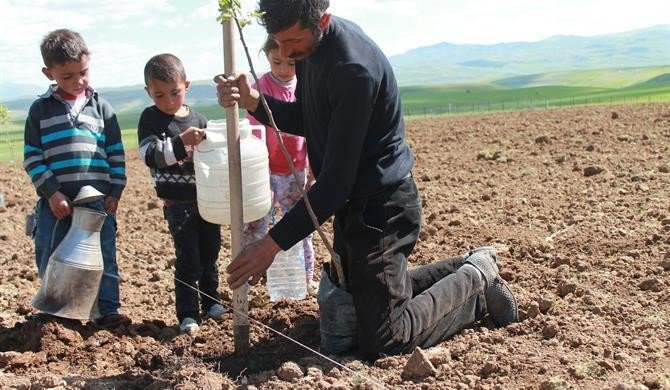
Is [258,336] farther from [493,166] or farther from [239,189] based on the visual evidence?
[493,166]

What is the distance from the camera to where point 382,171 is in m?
3.64

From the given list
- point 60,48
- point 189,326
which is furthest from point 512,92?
point 60,48

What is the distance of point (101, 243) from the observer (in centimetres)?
449

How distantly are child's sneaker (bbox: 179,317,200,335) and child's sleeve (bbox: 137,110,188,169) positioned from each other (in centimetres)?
84

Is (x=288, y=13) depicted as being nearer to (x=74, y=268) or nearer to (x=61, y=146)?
(x=61, y=146)

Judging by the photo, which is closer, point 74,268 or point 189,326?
point 74,268

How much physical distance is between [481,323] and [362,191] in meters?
1.11

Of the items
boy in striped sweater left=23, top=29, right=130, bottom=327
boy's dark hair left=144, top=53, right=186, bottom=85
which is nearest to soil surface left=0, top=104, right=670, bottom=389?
boy in striped sweater left=23, top=29, right=130, bottom=327

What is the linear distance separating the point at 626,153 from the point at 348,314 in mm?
6602

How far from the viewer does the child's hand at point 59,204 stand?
13.8ft

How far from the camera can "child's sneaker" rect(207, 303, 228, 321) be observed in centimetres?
452

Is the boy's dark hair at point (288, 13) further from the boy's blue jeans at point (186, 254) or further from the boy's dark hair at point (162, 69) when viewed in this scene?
the boy's blue jeans at point (186, 254)

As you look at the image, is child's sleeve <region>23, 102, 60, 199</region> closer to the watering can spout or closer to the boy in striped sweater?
the boy in striped sweater

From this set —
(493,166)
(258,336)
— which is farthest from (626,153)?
(258,336)
